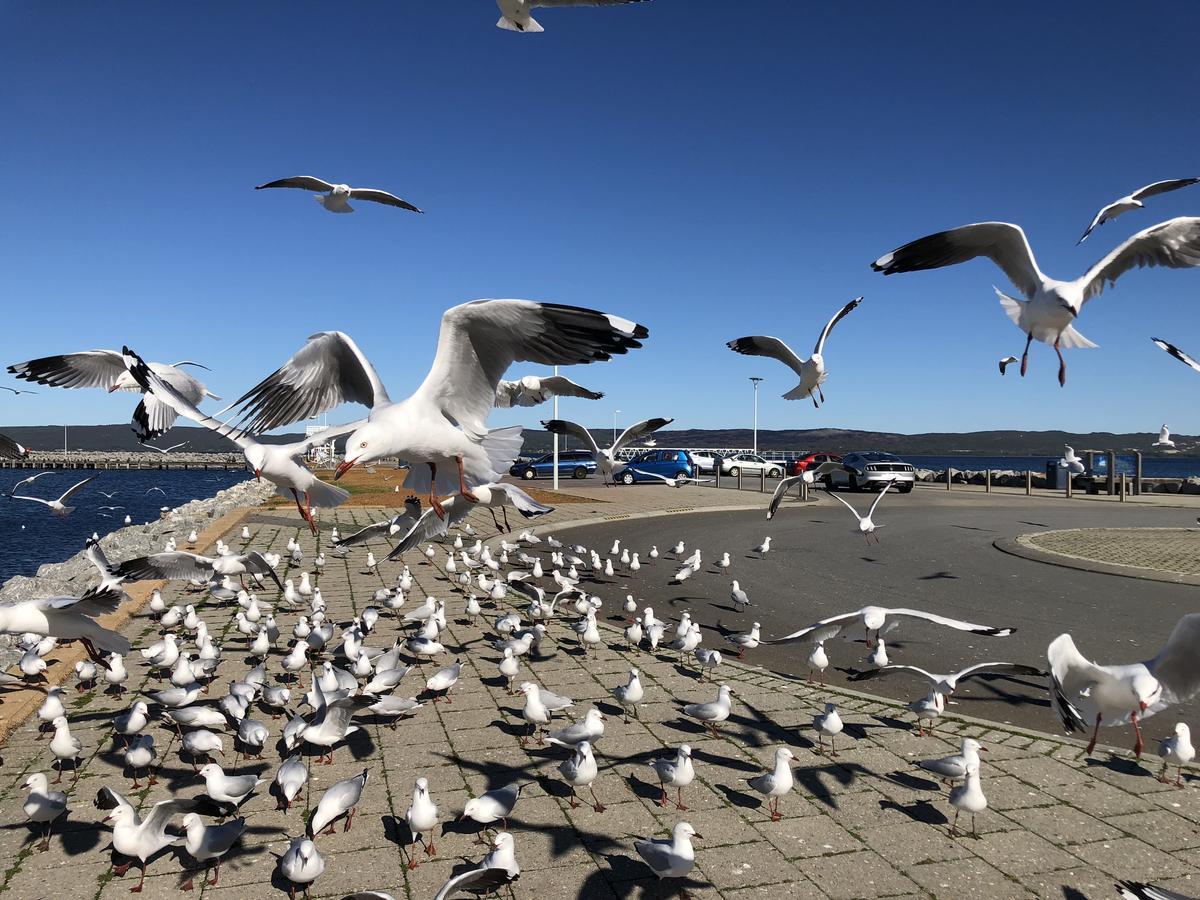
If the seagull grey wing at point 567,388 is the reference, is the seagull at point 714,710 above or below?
below

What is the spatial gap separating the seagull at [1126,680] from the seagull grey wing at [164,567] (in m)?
5.55

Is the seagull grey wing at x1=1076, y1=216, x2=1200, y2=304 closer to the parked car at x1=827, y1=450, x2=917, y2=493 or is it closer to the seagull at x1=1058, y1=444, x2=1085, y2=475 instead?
the seagull at x1=1058, y1=444, x2=1085, y2=475

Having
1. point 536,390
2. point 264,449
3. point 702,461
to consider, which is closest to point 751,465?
point 702,461

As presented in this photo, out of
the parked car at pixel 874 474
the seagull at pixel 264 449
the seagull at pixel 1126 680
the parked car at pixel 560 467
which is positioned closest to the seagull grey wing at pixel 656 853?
the seagull at pixel 1126 680

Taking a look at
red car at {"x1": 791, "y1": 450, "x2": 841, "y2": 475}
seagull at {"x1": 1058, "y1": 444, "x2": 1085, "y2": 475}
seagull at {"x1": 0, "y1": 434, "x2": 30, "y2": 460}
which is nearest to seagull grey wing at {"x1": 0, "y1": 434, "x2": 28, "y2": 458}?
seagull at {"x1": 0, "y1": 434, "x2": 30, "y2": 460}

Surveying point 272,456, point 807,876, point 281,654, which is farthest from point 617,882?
point 281,654

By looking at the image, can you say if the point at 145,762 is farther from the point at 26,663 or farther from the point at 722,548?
the point at 722,548

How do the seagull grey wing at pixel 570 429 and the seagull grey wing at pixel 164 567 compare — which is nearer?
the seagull grey wing at pixel 164 567

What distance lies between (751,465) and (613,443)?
35.4 metres

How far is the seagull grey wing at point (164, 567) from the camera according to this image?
509 cm

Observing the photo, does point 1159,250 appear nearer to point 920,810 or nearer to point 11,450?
point 920,810

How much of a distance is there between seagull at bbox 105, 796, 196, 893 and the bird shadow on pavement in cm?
424

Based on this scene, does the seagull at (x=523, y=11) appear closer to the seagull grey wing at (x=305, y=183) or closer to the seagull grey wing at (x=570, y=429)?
the seagull grey wing at (x=305, y=183)

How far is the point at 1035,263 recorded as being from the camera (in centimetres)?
405
